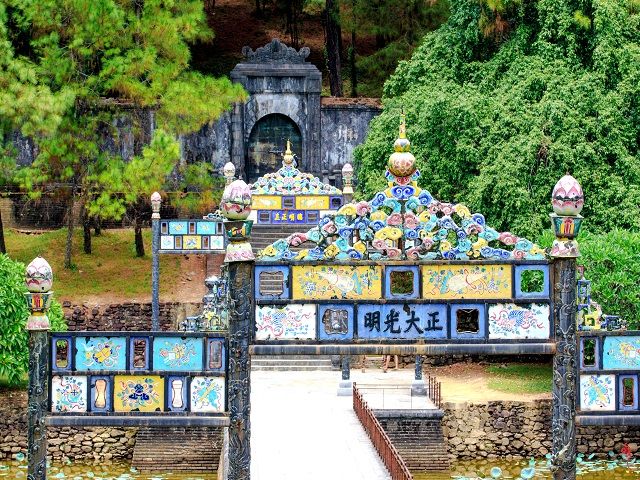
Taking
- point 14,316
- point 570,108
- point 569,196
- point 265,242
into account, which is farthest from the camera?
point 265,242

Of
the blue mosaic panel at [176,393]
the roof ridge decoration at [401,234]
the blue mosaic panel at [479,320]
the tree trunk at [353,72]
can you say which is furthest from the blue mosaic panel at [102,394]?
the tree trunk at [353,72]

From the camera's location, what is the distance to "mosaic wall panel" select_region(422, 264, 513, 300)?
1582 centimetres

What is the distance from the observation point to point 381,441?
68.4 feet

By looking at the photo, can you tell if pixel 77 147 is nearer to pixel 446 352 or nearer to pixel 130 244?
pixel 130 244

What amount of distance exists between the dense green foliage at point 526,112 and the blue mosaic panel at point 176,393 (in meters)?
13.6

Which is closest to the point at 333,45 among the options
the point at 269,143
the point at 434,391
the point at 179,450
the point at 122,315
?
the point at 269,143

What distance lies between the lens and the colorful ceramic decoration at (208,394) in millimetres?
15680

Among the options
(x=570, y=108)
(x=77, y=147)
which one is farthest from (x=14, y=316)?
(x=570, y=108)

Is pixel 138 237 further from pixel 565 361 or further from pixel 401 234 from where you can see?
pixel 565 361

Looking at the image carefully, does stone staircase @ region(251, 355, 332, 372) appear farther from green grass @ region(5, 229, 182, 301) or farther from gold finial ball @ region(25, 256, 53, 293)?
gold finial ball @ region(25, 256, 53, 293)

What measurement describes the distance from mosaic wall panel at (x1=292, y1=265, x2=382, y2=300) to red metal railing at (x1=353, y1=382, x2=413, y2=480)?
3247 mm

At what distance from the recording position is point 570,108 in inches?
1150

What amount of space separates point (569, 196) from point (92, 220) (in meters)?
21.9

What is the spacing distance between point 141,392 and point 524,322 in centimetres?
426
